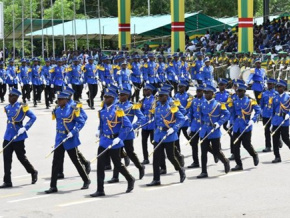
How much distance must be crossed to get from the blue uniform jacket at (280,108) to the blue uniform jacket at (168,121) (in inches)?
137

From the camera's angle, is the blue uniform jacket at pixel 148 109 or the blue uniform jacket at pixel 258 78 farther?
the blue uniform jacket at pixel 258 78

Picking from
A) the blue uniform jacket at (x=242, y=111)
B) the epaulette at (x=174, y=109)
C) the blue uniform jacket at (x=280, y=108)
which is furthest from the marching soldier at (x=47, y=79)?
the epaulette at (x=174, y=109)

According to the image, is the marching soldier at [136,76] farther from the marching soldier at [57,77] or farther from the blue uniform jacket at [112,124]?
the blue uniform jacket at [112,124]

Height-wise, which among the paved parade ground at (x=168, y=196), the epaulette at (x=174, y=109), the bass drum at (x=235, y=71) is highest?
the bass drum at (x=235, y=71)

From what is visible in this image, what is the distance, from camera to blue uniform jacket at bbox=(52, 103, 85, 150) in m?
14.5

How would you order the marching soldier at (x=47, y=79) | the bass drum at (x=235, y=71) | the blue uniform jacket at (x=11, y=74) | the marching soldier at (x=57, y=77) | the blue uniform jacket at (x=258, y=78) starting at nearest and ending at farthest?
the blue uniform jacket at (x=258, y=78), the marching soldier at (x=57, y=77), the marching soldier at (x=47, y=79), the blue uniform jacket at (x=11, y=74), the bass drum at (x=235, y=71)

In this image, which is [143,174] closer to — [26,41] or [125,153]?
[125,153]

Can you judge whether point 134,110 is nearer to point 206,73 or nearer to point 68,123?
point 68,123

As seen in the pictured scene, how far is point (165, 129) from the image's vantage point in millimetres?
15023

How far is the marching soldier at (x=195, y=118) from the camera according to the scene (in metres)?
16.5

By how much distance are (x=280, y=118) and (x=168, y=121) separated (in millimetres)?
3650

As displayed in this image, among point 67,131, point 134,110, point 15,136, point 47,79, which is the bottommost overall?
point 15,136

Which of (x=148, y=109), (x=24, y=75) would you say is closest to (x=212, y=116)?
(x=148, y=109)

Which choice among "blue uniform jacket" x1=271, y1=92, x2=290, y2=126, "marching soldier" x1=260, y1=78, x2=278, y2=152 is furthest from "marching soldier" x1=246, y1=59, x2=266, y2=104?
"blue uniform jacket" x1=271, y1=92, x2=290, y2=126
